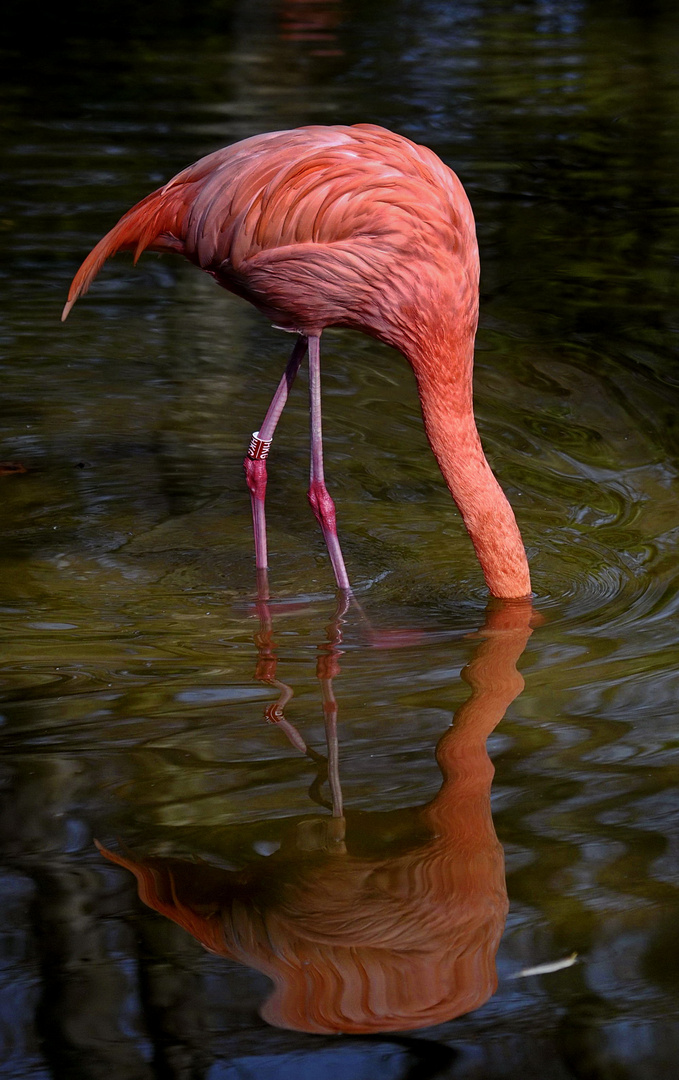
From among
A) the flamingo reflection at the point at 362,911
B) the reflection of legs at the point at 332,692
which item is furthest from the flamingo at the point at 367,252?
the flamingo reflection at the point at 362,911

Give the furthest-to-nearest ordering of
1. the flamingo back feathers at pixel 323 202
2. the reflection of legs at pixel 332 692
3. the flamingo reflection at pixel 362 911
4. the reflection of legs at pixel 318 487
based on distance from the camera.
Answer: the reflection of legs at pixel 318 487, the flamingo back feathers at pixel 323 202, the reflection of legs at pixel 332 692, the flamingo reflection at pixel 362 911

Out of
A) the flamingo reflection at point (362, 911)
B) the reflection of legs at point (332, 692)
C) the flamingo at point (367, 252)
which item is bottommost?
the reflection of legs at point (332, 692)

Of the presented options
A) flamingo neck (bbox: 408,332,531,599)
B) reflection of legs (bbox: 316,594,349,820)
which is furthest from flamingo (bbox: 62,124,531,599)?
reflection of legs (bbox: 316,594,349,820)

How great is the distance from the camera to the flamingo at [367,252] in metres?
3.62

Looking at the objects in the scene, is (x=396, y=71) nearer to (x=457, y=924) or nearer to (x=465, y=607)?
(x=465, y=607)

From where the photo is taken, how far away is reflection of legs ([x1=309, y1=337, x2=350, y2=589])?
3.89m

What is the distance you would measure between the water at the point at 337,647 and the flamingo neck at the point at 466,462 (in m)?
0.14

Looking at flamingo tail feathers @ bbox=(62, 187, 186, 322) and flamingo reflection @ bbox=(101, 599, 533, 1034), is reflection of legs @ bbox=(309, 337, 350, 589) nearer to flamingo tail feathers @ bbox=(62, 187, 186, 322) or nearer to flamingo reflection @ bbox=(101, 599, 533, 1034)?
flamingo tail feathers @ bbox=(62, 187, 186, 322)

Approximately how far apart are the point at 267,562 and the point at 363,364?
1.67 m

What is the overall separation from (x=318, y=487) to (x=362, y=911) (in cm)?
205

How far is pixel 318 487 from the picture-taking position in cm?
404

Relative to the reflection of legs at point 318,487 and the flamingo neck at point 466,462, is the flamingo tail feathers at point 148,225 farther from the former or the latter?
the flamingo neck at point 466,462

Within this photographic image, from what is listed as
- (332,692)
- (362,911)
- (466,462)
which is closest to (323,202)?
(466,462)

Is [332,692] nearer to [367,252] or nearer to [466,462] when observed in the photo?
[466,462]
